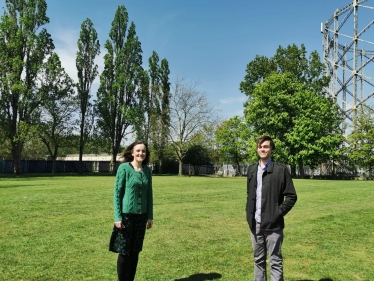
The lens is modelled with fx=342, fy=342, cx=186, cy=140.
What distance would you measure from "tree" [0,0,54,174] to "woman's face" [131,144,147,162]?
126ft

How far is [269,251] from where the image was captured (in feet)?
13.4

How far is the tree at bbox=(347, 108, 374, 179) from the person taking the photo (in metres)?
42.4

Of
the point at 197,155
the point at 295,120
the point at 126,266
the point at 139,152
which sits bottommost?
the point at 126,266

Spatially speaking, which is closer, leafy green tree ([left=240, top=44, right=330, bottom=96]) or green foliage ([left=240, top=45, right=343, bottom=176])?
green foliage ([left=240, top=45, right=343, bottom=176])

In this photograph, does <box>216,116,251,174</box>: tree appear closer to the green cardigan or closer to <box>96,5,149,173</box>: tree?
<box>96,5,149,173</box>: tree

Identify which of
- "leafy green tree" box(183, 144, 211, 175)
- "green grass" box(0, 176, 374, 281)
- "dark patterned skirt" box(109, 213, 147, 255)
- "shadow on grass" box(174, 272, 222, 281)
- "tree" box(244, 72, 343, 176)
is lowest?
"shadow on grass" box(174, 272, 222, 281)

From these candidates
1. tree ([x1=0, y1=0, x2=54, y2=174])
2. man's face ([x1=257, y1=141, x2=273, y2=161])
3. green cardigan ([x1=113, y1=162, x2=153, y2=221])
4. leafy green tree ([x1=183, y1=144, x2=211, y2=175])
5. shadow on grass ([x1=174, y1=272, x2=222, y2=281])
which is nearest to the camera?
man's face ([x1=257, y1=141, x2=273, y2=161])

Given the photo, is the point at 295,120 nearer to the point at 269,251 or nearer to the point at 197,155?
the point at 197,155

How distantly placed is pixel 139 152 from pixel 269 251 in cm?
198

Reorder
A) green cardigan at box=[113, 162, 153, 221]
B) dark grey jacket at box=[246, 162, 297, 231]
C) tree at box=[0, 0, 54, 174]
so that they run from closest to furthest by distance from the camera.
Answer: dark grey jacket at box=[246, 162, 297, 231], green cardigan at box=[113, 162, 153, 221], tree at box=[0, 0, 54, 174]

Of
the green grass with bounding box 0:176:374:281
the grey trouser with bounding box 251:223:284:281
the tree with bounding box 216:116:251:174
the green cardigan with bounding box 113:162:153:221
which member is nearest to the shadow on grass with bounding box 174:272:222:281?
the green grass with bounding box 0:176:374:281

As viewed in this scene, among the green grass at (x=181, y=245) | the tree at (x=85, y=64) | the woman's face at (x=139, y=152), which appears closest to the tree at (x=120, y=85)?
the tree at (x=85, y=64)

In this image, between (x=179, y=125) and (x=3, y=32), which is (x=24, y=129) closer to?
(x=3, y=32)

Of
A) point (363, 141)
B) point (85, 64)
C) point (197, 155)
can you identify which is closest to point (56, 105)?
point (85, 64)
